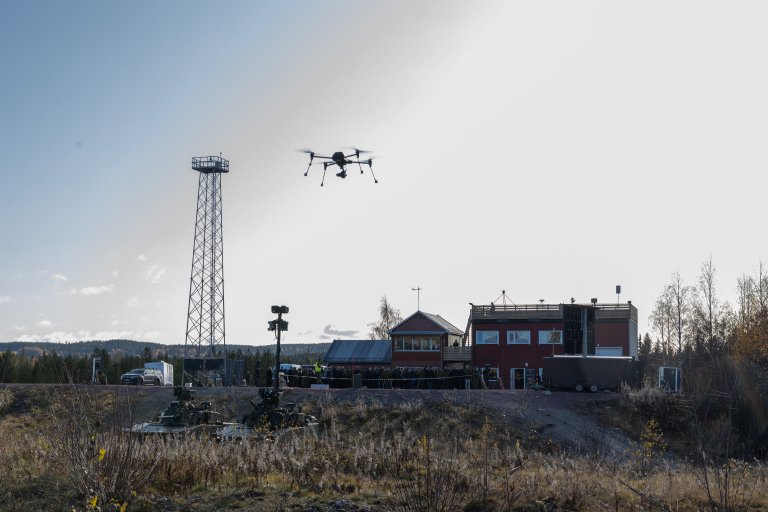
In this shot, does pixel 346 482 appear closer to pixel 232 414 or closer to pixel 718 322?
pixel 232 414

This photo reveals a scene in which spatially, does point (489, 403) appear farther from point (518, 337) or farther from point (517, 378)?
point (518, 337)

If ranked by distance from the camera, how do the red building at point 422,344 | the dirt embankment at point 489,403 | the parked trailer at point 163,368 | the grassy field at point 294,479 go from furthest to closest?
the red building at point 422,344 < the parked trailer at point 163,368 < the dirt embankment at point 489,403 < the grassy field at point 294,479

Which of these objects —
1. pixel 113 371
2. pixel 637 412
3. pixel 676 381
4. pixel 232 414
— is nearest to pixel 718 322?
pixel 676 381

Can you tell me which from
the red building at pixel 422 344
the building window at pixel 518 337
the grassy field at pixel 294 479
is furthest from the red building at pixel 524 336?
the grassy field at pixel 294 479

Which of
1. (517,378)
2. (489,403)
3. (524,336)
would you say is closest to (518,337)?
(524,336)

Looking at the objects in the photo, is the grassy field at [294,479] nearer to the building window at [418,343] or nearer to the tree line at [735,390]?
the tree line at [735,390]

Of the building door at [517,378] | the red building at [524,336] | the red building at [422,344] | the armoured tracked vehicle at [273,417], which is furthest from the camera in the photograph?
the red building at [422,344]

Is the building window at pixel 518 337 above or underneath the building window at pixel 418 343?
above
